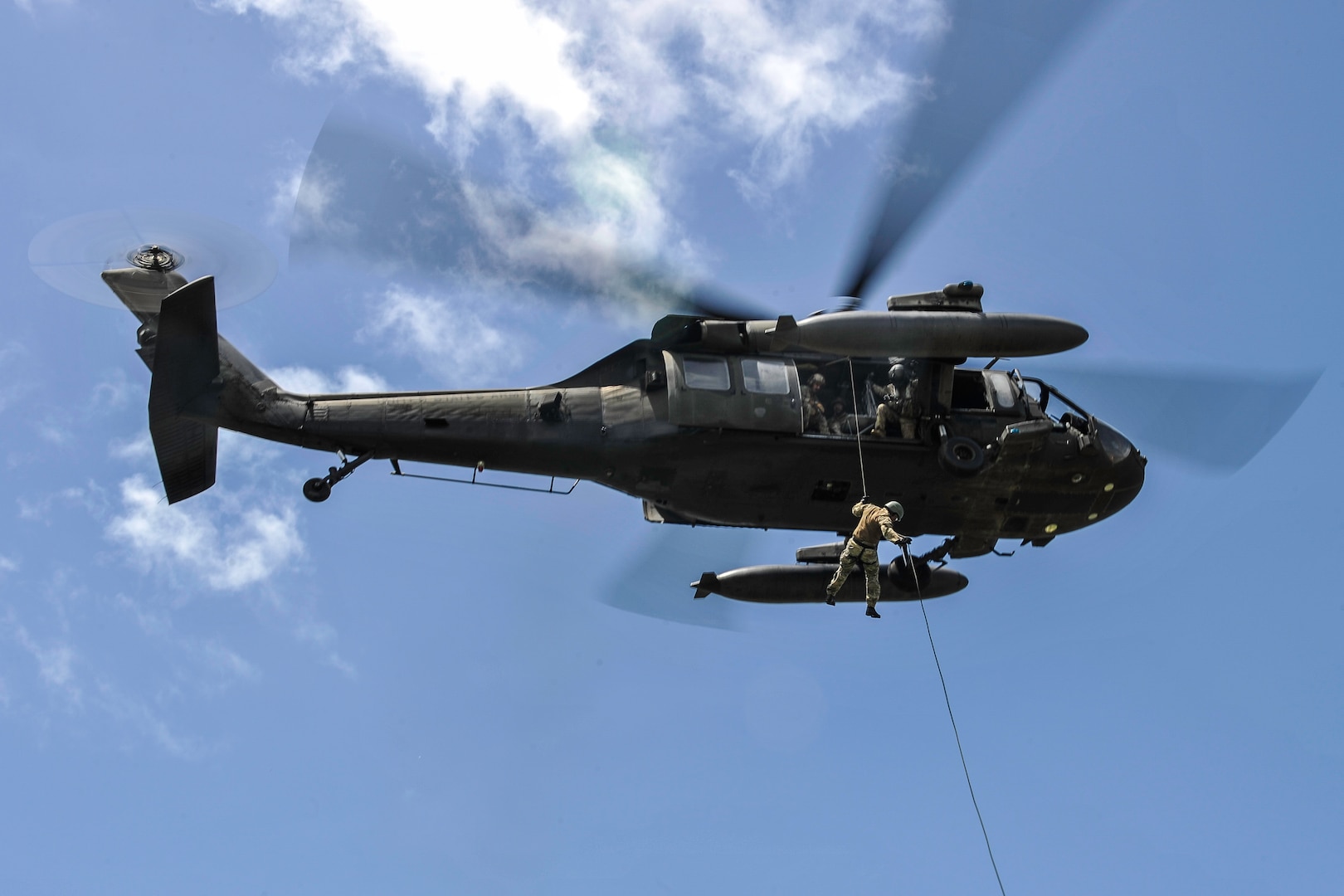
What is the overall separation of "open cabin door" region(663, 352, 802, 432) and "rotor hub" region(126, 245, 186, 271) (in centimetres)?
582

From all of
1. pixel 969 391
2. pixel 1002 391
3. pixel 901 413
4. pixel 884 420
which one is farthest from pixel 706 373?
pixel 1002 391

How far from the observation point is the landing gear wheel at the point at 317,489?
12.7m

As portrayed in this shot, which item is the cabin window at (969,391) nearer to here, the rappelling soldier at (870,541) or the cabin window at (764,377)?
the cabin window at (764,377)

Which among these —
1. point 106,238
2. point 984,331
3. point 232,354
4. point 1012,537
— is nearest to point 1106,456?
point 1012,537

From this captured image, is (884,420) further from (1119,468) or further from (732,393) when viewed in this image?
(1119,468)

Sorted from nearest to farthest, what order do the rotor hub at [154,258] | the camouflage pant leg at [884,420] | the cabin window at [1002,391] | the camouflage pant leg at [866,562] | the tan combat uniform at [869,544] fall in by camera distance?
the tan combat uniform at [869,544] < the camouflage pant leg at [866,562] < the rotor hub at [154,258] < the camouflage pant leg at [884,420] < the cabin window at [1002,391]

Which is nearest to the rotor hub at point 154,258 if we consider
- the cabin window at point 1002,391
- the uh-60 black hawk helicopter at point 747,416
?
the uh-60 black hawk helicopter at point 747,416

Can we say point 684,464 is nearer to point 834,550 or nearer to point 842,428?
point 842,428

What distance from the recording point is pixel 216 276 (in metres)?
12.9

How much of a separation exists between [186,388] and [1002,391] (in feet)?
32.6

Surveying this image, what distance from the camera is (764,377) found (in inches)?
543

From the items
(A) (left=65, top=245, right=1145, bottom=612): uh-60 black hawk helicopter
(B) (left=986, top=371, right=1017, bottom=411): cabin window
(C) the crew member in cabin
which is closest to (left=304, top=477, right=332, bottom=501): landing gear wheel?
(A) (left=65, top=245, right=1145, bottom=612): uh-60 black hawk helicopter

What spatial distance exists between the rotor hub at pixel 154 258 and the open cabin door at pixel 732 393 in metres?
5.82

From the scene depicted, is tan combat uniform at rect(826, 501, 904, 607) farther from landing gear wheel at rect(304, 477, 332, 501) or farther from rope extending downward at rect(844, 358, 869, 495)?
landing gear wheel at rect(304, 477, 332, 501)
